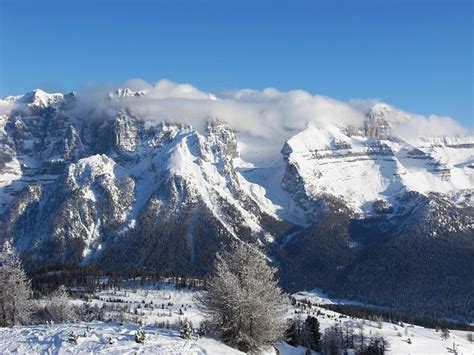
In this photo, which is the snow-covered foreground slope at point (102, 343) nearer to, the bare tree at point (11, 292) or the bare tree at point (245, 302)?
the bare tree at point (245, 302)

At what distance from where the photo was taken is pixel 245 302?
53188mm

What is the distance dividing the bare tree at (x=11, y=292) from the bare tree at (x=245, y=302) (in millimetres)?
33762

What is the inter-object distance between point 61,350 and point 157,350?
672 cm

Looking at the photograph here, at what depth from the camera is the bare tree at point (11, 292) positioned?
8056 centimetres

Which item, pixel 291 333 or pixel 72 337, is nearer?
pixel 72 337

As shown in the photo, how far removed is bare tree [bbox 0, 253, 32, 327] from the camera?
80562mm

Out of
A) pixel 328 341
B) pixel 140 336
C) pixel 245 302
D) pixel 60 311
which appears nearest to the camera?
pixel 140 336

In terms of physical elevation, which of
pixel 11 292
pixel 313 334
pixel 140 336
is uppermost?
pixel 11 292

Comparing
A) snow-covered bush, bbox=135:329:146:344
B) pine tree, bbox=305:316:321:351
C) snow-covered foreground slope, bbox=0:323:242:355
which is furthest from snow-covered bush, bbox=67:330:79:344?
pine tree, bbox=305:316:321:351

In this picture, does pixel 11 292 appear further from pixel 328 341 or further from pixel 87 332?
pixel 328 341

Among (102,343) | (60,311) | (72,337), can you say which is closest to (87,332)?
(72,337)

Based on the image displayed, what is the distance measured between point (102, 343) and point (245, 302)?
40.9 feet

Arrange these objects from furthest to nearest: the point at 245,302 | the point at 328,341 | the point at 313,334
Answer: the point at 328,341, the point at 313,334, the point at 245,302

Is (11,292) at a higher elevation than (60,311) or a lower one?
higher
